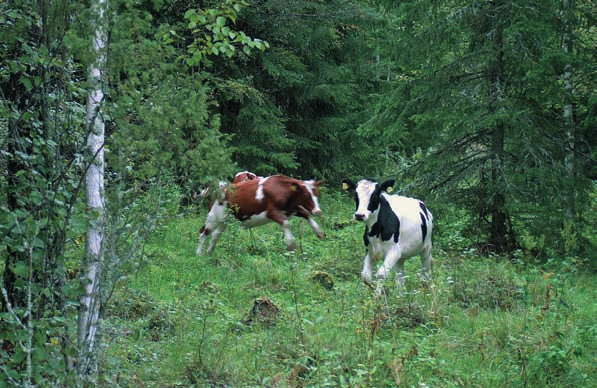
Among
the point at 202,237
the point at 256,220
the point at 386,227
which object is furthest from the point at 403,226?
the point at 202,237

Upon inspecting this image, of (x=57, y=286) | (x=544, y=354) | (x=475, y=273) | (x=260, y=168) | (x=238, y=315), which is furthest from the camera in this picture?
(x=260, y=168)

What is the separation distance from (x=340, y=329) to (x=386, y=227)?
3.25 m

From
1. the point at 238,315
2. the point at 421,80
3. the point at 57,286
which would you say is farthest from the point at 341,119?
the point at 57,286

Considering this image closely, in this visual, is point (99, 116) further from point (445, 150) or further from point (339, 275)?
point (445, 150)

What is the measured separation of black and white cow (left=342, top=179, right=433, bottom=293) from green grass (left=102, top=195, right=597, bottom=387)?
452mm

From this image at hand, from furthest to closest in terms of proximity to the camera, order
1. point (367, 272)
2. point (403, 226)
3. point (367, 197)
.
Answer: point (403, 226) < point (367, 197) < point (367, 272)

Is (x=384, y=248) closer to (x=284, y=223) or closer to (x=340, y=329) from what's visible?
(x=284, y=223)

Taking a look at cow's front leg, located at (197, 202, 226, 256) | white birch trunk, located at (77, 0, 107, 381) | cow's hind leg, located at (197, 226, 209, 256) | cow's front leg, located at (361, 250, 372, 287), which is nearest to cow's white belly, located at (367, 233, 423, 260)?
cow's front leg, located at (361, 250, 372, 287)

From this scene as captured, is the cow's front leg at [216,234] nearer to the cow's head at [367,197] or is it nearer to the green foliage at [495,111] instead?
the cow's head at [367,197]

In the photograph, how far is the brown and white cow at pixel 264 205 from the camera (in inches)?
495

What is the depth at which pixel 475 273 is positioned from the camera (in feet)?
32.9

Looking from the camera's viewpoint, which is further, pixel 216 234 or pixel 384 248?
pixel 216 234

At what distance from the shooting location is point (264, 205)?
12852 mm

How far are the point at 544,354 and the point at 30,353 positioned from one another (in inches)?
170
